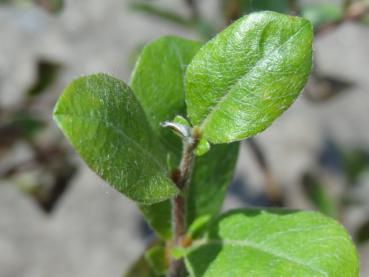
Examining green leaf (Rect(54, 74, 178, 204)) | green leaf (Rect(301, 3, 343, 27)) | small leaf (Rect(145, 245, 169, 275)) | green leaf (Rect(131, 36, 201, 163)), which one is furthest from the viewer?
green leaf (Rect(301, 3, 343, 27))

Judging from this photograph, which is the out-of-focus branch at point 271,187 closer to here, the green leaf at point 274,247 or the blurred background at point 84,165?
the blurred background at point 84,165

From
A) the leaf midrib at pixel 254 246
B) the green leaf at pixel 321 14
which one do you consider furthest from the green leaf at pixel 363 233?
the leaf midrib at pixel 254 246

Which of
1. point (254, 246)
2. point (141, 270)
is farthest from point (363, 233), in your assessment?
point (254, 246)

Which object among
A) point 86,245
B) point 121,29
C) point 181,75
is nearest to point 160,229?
point 181,75

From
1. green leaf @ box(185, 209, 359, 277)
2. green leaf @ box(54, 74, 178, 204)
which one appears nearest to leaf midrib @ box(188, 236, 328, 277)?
green leaf @ box(185, 209, 359, 277)

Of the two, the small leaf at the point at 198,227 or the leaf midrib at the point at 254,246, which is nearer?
the leaf midrib at the point at 254,246

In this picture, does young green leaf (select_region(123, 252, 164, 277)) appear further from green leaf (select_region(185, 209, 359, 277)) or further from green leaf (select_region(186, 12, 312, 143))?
green leaf (select_region(186, 12, 312, 143))
